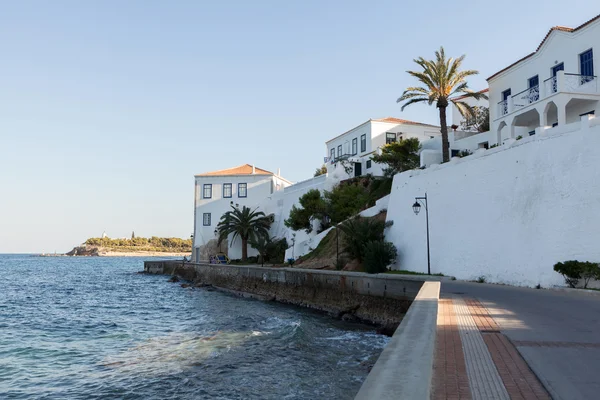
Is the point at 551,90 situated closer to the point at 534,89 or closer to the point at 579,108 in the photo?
the point at 579,108

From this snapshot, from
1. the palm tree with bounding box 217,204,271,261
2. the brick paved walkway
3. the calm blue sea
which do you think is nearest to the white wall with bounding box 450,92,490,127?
the palm tree with bounding box 217,204,271,261

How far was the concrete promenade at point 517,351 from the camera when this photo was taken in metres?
4.82

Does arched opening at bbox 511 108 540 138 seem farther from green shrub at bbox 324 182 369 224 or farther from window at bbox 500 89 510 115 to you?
green shrub at bbox 324 182 369 224

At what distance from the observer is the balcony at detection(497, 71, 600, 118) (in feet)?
70.2

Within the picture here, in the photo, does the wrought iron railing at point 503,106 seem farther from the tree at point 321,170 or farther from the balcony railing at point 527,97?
the tree at point 321,170

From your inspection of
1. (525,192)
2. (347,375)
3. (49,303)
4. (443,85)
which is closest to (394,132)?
(443,85)

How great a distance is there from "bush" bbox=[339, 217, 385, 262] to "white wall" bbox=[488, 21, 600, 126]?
30.5 feet

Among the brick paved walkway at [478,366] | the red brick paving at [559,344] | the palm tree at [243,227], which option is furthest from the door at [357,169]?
the red brick paving at [559,344]

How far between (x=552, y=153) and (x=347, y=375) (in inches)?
466

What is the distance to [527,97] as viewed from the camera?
2573 centimetres

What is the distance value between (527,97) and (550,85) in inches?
78.8

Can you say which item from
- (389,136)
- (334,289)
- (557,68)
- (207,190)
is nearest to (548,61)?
(557,68)

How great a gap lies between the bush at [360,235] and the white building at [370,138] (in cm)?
1314

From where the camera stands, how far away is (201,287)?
40.7 m
